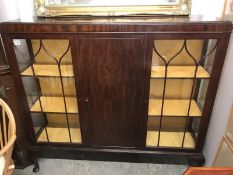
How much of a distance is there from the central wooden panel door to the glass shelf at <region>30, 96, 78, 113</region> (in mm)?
159

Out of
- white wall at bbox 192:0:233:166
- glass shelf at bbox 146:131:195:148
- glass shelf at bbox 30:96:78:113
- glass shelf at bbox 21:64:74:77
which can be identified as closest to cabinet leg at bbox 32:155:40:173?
glass shelf at bbox 30:96:78:113

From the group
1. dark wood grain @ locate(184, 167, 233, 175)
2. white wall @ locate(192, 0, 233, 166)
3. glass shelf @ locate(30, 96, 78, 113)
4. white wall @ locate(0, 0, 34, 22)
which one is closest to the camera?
dark wood grain @ locate(184, 167, 233, 175)

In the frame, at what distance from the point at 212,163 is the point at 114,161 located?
820 mm

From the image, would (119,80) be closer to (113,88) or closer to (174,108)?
(113,88)

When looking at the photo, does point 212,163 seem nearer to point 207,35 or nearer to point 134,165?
point 134,165

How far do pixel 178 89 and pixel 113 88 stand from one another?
0.54 meters

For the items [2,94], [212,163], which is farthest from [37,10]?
[212,163]

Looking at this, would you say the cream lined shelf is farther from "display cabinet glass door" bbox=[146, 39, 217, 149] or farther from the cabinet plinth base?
the cabinet plinth base

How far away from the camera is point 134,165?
1.90 m

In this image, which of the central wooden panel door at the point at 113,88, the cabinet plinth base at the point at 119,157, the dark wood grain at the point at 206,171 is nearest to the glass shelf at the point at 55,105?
the central wooden panel door at the point at 113,88

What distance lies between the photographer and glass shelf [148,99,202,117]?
161 centimetres

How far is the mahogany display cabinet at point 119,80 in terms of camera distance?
1.29m

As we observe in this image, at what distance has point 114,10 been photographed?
1491 mm

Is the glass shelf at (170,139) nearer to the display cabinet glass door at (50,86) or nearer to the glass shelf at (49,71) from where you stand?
the display cabinet glass door at (50,86)
